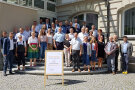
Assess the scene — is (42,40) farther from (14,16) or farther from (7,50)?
(14,16)

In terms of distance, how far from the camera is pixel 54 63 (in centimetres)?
740

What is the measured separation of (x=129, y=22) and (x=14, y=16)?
757 centimetres

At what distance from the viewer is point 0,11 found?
11000 millimetres

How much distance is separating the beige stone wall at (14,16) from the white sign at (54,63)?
4.99 metres

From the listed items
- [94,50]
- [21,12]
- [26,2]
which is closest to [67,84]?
[94,50]

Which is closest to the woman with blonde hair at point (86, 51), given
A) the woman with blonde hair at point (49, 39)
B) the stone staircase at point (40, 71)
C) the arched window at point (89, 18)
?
the stone staircase at point (40, 71)

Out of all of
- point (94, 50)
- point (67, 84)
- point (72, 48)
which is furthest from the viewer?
point (94, 50)

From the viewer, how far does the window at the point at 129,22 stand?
1230 cm

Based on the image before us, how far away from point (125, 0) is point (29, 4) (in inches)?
267

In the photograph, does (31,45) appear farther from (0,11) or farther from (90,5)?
(90,5)

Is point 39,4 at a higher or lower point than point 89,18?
higher

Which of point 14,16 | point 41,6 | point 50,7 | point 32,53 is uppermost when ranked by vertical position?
point 50,7

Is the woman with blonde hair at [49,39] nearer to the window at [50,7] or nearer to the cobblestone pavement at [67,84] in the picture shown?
the cobblestone pavement at [67,84]

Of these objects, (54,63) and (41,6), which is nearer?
(54,63)
